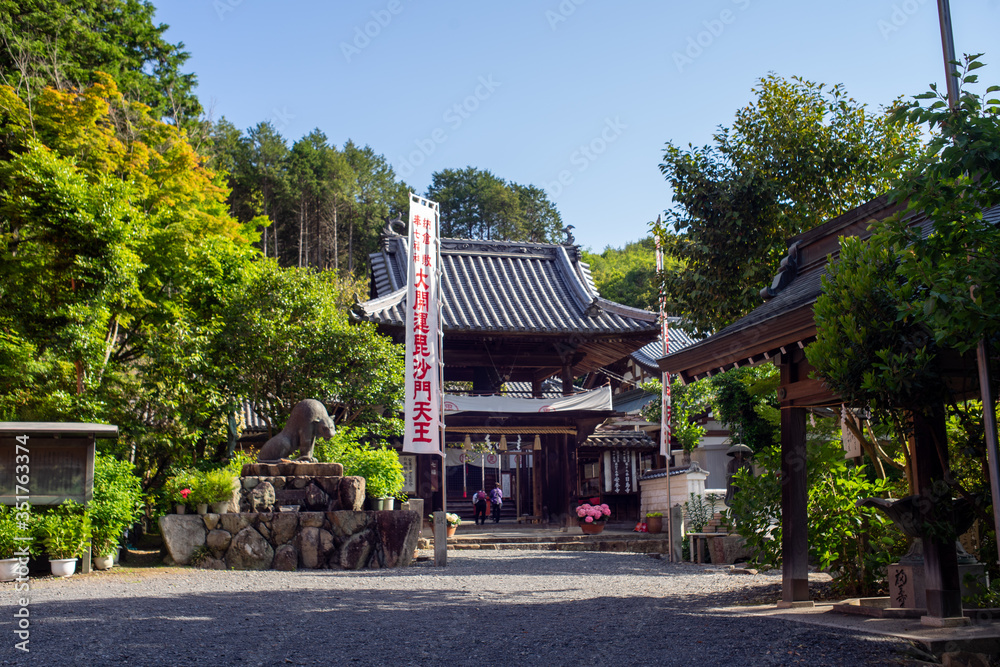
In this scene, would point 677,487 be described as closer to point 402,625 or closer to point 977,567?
point 977,567

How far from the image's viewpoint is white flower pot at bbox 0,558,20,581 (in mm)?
9680

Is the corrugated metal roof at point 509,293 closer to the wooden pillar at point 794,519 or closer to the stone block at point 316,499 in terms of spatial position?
the stone block at point 316,499

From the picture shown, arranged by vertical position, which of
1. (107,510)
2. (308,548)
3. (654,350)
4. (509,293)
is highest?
(509,293)

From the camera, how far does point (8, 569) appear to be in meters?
9.71

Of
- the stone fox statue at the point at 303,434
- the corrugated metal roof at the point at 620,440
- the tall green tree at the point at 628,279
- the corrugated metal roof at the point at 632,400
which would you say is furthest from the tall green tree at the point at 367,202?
the stone fox statue at the point at 303,434

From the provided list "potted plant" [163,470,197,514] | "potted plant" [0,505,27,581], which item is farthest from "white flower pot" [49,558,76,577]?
"potted plant" [163,470,197,514]

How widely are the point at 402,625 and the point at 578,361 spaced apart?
14339mm

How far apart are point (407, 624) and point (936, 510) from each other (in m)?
4.26

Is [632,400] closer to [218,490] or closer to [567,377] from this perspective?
[567,377]

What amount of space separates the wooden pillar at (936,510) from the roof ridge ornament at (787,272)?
3069mm

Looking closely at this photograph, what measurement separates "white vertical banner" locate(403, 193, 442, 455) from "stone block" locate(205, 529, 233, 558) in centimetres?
292

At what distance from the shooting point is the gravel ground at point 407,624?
500cm

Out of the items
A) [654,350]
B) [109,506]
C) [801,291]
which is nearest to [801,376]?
[801,291]

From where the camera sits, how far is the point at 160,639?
18.0ft
